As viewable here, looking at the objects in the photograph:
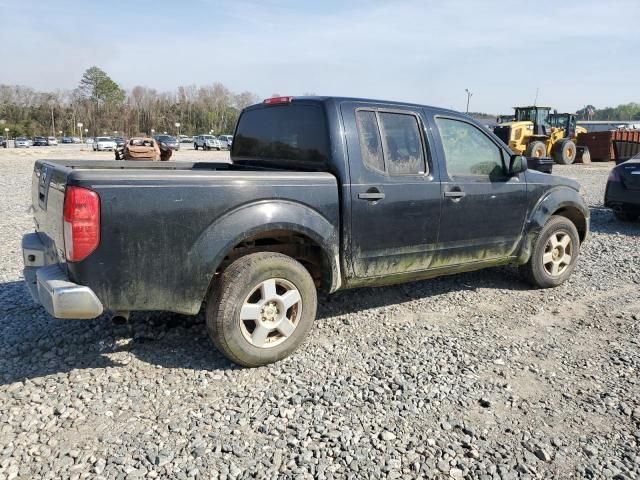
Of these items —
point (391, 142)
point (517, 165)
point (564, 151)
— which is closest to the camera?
point (391, 142)

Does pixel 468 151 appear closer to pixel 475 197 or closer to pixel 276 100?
pixel 475 197

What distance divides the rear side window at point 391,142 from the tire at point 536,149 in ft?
68.0

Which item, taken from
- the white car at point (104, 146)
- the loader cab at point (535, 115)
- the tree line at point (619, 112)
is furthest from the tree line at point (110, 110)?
the tree line at point (619, 112)

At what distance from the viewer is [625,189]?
9.13 meters

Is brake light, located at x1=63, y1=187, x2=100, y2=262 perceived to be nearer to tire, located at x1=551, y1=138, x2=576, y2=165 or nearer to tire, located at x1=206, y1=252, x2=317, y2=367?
tire, located at x1=206, y1=252, x2=317, y2=367

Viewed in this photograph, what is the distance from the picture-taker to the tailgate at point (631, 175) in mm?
8992

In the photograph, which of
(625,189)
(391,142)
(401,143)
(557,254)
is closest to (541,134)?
(625,189)

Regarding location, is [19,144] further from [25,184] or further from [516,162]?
[516,162]

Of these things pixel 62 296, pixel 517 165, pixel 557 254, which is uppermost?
pixel 517 165

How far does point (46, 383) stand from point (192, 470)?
141cm

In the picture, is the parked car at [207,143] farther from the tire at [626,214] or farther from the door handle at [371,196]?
the door handle at [371,196]

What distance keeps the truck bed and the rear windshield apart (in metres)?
0.51

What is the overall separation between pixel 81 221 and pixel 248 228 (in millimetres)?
1023

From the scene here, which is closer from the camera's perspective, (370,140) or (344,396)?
(344,396)
